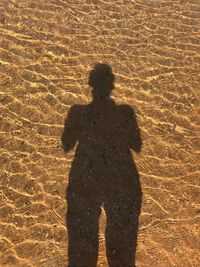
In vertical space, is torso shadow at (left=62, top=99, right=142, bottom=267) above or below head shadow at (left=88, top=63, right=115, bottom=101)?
below

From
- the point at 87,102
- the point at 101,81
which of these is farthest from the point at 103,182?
the point at 101,81

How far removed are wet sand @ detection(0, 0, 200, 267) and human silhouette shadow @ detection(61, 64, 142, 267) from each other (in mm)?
123

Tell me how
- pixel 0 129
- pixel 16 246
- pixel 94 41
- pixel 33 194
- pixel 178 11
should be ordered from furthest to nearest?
pixel 178 11
pixel 94 41
pixel 0 129
pixel 33 194
pixel 16 246

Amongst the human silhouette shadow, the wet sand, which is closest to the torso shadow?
the human silhouette shadow

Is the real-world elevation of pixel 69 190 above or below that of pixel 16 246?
above

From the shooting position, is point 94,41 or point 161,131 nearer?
point 161,131

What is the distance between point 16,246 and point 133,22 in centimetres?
524

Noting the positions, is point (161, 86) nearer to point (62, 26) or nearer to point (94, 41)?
point (94, 41)

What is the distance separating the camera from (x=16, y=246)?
6.13m

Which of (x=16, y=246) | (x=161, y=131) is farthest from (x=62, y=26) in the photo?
(x=16, y=246)

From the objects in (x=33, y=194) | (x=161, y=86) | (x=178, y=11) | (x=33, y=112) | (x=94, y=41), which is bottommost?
(x=33, y=194)

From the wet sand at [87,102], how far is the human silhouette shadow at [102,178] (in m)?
0.12

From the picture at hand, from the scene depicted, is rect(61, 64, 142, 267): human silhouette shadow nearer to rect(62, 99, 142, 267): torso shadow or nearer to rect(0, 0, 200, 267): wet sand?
rect(62, 99, 142, 267): torso shadow

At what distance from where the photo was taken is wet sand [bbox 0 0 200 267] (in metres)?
6.27
